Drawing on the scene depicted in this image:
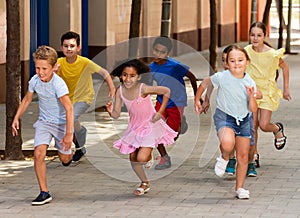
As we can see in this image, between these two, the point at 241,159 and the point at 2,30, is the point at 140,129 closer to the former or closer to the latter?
the point at 241,159

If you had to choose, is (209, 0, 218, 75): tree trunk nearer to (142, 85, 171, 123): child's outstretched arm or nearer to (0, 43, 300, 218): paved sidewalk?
(0, 43, 300, 218): paved sidewalk

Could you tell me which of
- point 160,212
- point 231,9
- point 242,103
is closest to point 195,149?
point 242,103

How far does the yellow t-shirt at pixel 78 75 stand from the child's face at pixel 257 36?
174cm

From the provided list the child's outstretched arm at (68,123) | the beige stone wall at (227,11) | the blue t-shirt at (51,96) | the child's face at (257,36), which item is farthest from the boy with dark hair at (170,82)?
the beige stone wall at (227,11)

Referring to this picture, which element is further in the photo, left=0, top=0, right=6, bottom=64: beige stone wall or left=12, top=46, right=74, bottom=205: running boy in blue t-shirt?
left=0, top=0, right=6, bottom=64: beige stone wall

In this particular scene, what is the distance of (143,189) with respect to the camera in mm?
9609

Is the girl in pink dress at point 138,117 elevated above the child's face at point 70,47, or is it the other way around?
→ the child's face at point 70,47

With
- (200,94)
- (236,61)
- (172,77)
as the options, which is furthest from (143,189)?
(172,77)

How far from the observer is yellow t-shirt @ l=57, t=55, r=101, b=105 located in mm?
11094

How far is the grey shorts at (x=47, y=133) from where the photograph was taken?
929 cm

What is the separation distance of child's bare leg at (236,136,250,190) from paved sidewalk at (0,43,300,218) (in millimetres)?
189

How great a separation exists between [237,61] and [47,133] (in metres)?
1.95

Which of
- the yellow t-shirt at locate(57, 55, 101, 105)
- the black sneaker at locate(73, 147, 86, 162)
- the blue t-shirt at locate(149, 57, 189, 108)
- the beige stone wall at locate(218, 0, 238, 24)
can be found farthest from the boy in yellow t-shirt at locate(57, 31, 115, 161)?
the beige stone wall at locate(218, 0, 238, 24)

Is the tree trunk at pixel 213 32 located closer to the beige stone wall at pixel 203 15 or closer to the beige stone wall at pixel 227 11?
the beige stone wall at pixel 203 15
